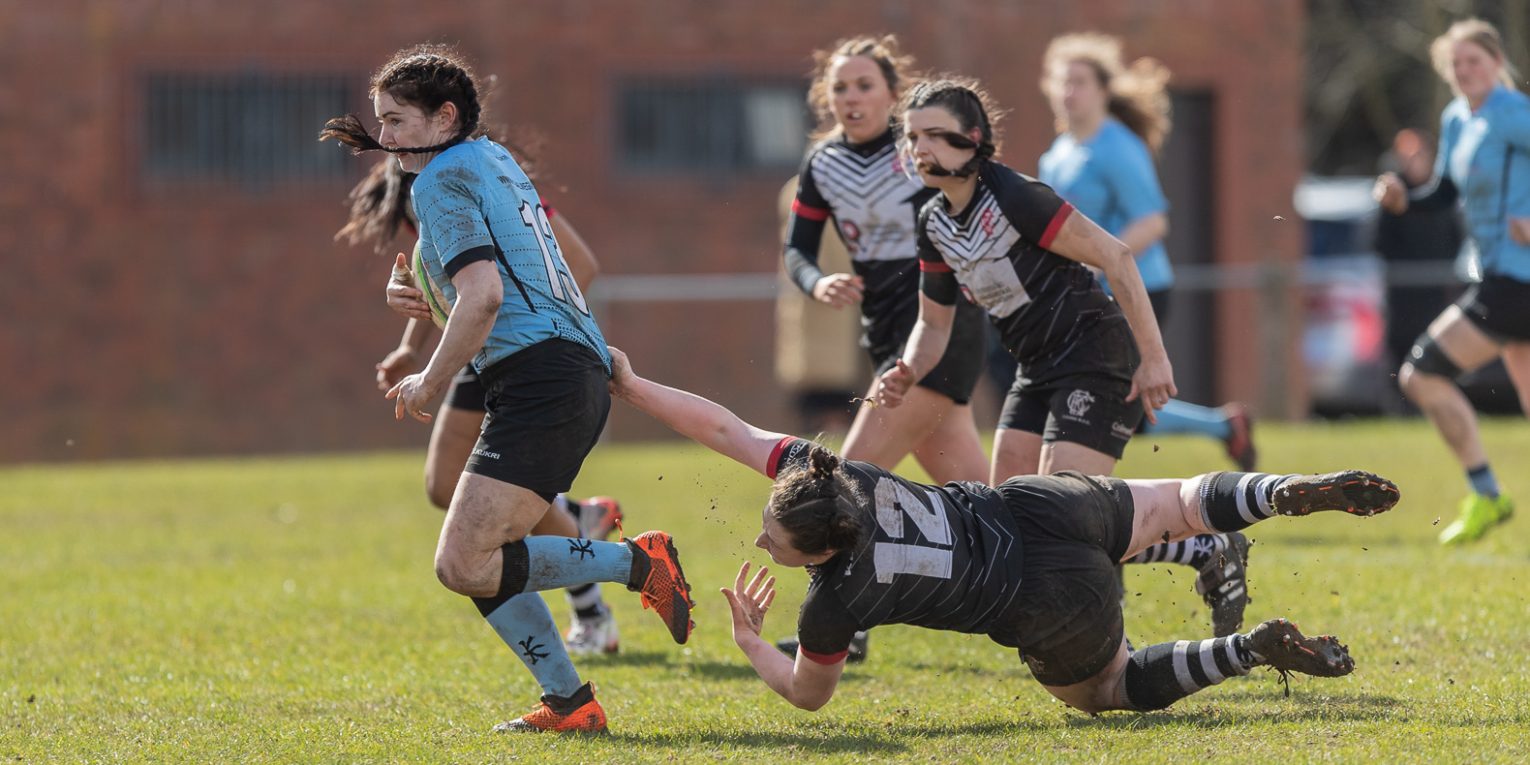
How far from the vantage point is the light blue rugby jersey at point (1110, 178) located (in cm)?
880

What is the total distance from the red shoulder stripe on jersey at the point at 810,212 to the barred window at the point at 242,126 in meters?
11.9

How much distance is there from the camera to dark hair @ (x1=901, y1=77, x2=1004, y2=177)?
5.97m

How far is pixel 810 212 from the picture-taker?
24.2 ft

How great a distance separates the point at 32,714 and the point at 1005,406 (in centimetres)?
325

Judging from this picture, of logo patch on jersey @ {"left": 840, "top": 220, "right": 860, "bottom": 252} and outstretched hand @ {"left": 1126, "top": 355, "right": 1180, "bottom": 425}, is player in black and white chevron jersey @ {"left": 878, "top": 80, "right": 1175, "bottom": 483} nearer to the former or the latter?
outstretched hand @ {"left": 1126, "top": 355, "right": 1180, "bottom": 425}

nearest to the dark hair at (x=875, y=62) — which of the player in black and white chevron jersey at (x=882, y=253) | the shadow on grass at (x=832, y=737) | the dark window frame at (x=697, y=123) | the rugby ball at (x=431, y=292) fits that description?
the player in black and white chevron jersey at (x=882, y=253)

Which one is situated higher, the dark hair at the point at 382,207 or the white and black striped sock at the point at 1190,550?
Result: the dark hair at the point at 382,207

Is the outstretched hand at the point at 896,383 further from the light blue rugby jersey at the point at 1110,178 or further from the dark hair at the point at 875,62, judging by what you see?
the light blue rugby jersey at the point at 1110,178

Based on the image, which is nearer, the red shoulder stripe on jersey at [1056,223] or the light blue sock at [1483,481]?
the red shoulder stripe on jersey at [1056,223]

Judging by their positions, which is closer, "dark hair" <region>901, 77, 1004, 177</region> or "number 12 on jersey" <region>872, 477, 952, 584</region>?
"number 12 on jersey" <region>872, 477, 952, 584</region>

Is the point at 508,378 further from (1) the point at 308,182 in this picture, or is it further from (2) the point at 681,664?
(1) the point at 308,182

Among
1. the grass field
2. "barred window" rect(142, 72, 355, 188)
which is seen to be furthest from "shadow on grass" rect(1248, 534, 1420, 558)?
"barred window" rect(142, 72, 355, 188)

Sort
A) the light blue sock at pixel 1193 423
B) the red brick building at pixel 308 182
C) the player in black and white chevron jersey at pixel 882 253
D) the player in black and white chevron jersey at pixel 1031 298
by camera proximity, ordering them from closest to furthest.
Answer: the player in black and white chevron jersey at pixel 1031 298
the player in black and white chevron jersey at pixel 882 253
the light blue sock at pixel 1193 423
the red brick building at pixel 308 182

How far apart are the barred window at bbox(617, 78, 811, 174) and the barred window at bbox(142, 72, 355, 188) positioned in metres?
2.78
